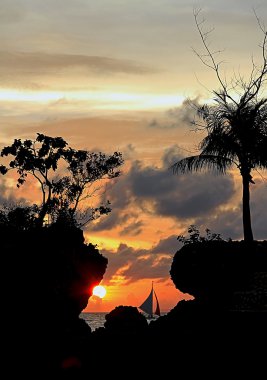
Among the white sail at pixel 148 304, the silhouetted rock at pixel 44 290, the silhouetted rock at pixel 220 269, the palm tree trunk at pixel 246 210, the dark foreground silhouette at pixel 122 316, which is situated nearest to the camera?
the dark foreground silhouette at pixel 122 316

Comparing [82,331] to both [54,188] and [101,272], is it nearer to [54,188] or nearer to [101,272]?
[101,272]

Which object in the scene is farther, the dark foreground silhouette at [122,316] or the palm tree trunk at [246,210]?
the palm tree trunk at [246,210]

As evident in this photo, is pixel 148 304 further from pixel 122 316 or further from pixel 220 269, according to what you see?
pixel 220 269

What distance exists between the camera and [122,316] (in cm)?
4559

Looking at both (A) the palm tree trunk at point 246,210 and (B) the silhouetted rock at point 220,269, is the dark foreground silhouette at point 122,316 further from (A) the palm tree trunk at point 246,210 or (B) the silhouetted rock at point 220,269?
(A) the palm tree trunk at point 246,210

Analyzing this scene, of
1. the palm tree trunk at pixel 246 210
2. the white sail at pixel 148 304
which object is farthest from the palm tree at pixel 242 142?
the white sail at pixel 148 304

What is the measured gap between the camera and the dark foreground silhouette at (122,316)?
1283 inches

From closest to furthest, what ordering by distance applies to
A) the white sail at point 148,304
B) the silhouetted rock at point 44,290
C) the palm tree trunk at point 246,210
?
the palm tree trunk at point 246,210 < the silhouetted rock at point 44,290 < the white sail at point 148,304

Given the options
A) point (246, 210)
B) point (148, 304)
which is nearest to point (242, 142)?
point (246, 210)

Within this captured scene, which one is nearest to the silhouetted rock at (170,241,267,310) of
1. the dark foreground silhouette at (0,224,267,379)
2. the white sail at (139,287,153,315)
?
the dark foreground silhouette at (0,224,267,379)

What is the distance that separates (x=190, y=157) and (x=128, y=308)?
35.6 ft

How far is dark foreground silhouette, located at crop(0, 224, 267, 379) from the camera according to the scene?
1283 inches

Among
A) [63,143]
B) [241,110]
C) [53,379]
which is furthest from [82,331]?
[241,110]

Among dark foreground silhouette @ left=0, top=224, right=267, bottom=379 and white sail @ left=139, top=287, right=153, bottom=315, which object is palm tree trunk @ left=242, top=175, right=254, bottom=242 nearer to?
dark foreground silhouette @ left=0, top=224, right=267, bottom=379
